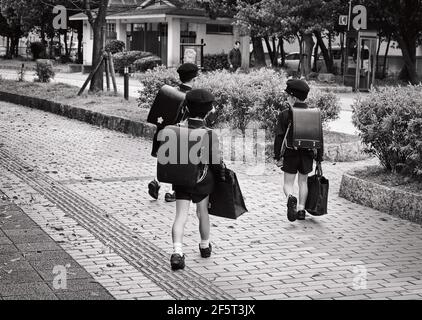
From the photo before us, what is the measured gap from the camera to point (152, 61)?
38906 mm

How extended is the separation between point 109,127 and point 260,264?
9.98 meters

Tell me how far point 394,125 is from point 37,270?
457 centimetres

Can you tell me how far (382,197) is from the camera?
8.39 metres

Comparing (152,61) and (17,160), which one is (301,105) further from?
(152,61)

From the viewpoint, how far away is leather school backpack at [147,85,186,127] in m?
7.67

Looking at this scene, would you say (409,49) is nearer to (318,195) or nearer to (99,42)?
(99,42)

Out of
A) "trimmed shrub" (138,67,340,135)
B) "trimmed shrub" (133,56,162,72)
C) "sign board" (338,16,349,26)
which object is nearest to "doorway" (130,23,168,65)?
"trimmed shrub" (133,56,162,72)

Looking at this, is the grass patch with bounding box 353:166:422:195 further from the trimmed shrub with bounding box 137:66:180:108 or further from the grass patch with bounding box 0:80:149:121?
the grass patch with bounding box 0:80:149:121

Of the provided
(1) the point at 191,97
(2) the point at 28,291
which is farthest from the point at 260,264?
(2) the point at 28,291

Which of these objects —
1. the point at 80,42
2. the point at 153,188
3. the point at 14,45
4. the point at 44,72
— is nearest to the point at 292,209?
the point at 153,188

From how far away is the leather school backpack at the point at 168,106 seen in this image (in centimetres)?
767

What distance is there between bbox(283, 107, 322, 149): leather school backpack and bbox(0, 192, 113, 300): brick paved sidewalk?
270 cm

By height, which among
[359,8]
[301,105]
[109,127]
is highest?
[359,8]

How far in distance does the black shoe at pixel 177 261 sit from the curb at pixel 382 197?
302 centimetres
